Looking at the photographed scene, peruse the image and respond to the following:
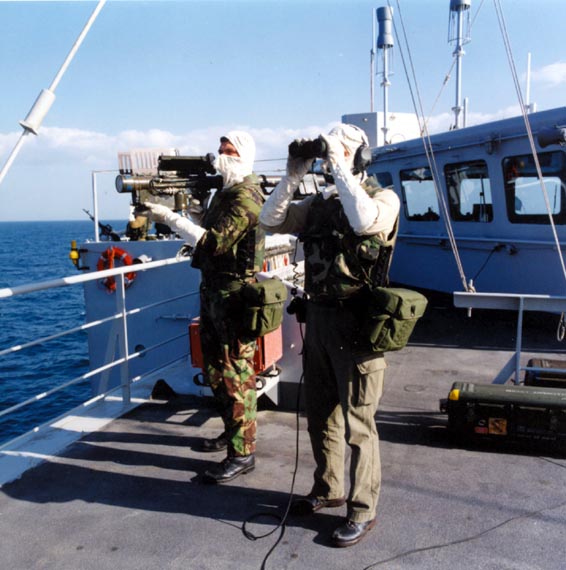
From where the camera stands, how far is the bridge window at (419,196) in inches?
395

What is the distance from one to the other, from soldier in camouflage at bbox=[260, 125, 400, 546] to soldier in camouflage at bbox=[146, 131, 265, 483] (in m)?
0.50

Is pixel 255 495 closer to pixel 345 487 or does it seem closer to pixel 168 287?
pixel 345 487

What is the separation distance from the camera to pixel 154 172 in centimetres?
361

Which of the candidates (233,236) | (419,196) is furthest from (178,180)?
(419,196)

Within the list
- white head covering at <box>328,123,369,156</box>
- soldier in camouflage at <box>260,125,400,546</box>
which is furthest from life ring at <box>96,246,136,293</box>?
white head covering at <box>328,123,369,156</box>

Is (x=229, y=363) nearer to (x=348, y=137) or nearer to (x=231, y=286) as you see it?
(x=231, y=286)

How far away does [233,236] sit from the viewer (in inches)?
130

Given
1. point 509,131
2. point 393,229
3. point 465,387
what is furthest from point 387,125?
point 393,229

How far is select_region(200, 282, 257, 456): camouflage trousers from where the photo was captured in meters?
3.48

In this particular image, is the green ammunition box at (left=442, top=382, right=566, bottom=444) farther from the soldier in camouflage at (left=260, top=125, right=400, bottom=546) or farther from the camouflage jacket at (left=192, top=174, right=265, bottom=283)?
the camouflage jacket at (left=192, top=174, right=265, bottom=283)

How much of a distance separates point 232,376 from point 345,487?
3.09ft

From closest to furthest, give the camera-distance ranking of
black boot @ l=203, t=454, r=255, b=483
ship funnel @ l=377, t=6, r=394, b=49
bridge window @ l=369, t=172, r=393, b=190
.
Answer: black boot @ l=203, t=454, r=255, b=483
bridge window @ l=369, t=172, r=393, b=190
ship funnel @ l=377, t=6, r=394, b=49

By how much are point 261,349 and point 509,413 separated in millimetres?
1756

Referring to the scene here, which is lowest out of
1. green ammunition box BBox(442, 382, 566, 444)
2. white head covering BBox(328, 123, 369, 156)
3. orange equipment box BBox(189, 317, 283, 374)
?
green ammunition box BBox(442, 382, 566, 444)
